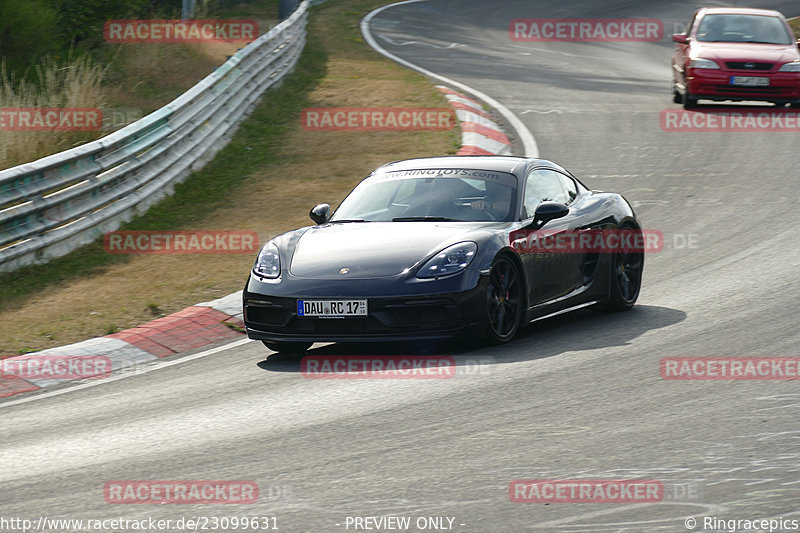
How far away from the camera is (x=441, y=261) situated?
8.30 meters

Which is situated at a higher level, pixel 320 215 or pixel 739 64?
pixel 739 64

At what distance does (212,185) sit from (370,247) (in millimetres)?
7315

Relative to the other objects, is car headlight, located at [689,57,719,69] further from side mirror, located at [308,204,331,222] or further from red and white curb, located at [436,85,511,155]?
side mirror, located at [308,204,331,222]

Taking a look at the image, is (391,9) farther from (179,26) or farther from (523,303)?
(523,303)

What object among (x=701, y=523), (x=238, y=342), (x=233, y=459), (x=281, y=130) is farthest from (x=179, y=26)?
(x=701, y=523)

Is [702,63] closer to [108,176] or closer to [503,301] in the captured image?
[108,176]

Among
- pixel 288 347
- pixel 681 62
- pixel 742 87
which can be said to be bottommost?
pixel 288 347

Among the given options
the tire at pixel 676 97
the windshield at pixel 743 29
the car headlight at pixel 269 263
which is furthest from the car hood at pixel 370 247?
the windshield at pixel 743 29

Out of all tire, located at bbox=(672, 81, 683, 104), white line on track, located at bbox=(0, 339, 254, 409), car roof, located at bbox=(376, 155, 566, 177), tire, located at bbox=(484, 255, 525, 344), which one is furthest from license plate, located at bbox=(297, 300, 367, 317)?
tire, located at bbox=(672, 81, 683, 104)

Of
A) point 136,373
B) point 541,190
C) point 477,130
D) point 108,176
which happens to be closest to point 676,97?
point 477,130

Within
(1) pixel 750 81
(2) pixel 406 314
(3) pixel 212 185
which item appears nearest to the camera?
(2) pixel 406 314

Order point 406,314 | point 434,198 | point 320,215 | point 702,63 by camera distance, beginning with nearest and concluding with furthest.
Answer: point 406,314 < point 434,198 < point 320,215 < point 702,63

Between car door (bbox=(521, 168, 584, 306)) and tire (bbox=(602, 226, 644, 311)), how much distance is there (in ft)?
1.32

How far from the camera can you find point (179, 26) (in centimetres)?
2523
